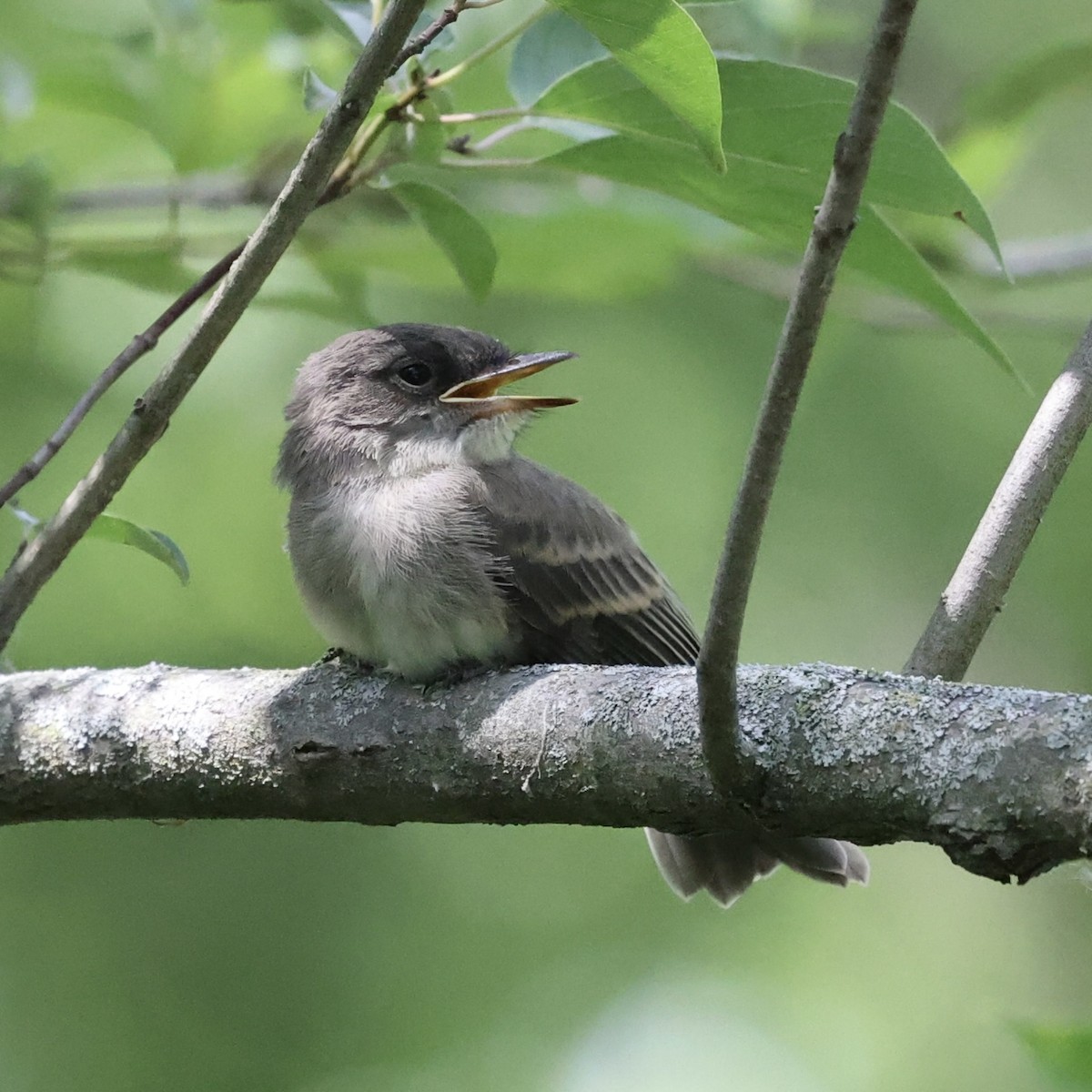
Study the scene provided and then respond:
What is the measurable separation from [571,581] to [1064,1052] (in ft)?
5.83

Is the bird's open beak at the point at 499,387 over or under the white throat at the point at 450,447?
over

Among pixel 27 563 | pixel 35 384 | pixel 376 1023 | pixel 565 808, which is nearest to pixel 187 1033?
pixel 376 1023

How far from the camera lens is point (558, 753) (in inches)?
102

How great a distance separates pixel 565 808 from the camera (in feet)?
8.43

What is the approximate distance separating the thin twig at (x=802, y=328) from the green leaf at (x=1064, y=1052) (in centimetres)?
92

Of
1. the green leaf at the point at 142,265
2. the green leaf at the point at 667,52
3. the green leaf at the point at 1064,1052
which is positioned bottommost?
the green leaf at the point at 1064,1052

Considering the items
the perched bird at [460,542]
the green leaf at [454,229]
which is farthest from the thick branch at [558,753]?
the green leaf at [454,229]

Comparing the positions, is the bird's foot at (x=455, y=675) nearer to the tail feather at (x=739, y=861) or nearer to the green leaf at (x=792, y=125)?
the tail feather at (x=739, y=861)

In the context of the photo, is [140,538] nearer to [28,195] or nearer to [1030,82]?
[28,195]

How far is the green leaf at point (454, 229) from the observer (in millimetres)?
3031

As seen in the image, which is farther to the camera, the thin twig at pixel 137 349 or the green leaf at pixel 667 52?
the thin twig at pixel 137 349

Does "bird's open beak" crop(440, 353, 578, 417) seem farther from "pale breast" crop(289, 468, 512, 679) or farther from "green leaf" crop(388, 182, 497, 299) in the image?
"green leaf" crop(388, 182, 497, 299)

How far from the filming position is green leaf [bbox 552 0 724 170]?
7.44 ft

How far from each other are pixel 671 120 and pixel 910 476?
5.44 m
